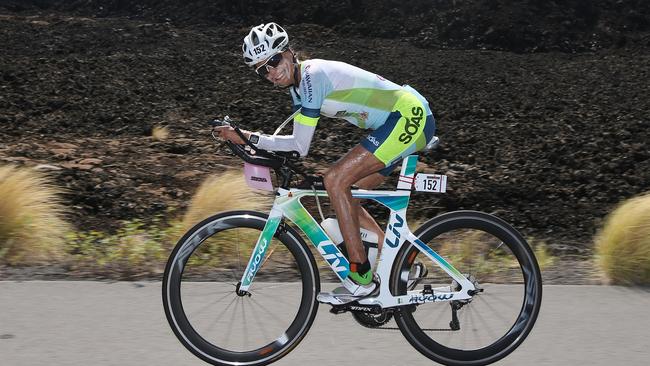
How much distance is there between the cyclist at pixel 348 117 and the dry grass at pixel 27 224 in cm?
323

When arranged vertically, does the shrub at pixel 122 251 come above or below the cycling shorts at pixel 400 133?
below

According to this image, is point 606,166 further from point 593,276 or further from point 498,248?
point 498,248

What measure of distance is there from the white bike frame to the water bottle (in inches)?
3.0

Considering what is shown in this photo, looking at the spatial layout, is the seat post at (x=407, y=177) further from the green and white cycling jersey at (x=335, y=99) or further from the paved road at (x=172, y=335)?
the paved road at (x=172, y=335)

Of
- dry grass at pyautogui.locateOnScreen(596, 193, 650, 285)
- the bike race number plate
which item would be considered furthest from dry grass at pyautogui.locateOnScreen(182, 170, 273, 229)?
the bike race number plate

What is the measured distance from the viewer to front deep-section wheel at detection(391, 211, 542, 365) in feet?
17.5

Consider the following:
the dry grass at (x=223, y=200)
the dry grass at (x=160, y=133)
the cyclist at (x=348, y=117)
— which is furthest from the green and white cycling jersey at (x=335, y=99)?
the dry grass at (x=160, y=133)

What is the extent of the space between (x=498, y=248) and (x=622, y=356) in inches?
34.6

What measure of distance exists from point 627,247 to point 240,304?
318cm

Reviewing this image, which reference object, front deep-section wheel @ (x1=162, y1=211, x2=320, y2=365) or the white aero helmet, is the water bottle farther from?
the white aero helmet

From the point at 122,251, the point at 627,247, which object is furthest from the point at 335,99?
the point at 122,251

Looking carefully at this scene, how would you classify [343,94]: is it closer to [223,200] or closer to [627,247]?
[627,247]

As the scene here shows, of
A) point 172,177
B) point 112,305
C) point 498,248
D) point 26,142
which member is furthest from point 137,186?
point 498,248

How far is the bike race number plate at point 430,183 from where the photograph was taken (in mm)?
5266
